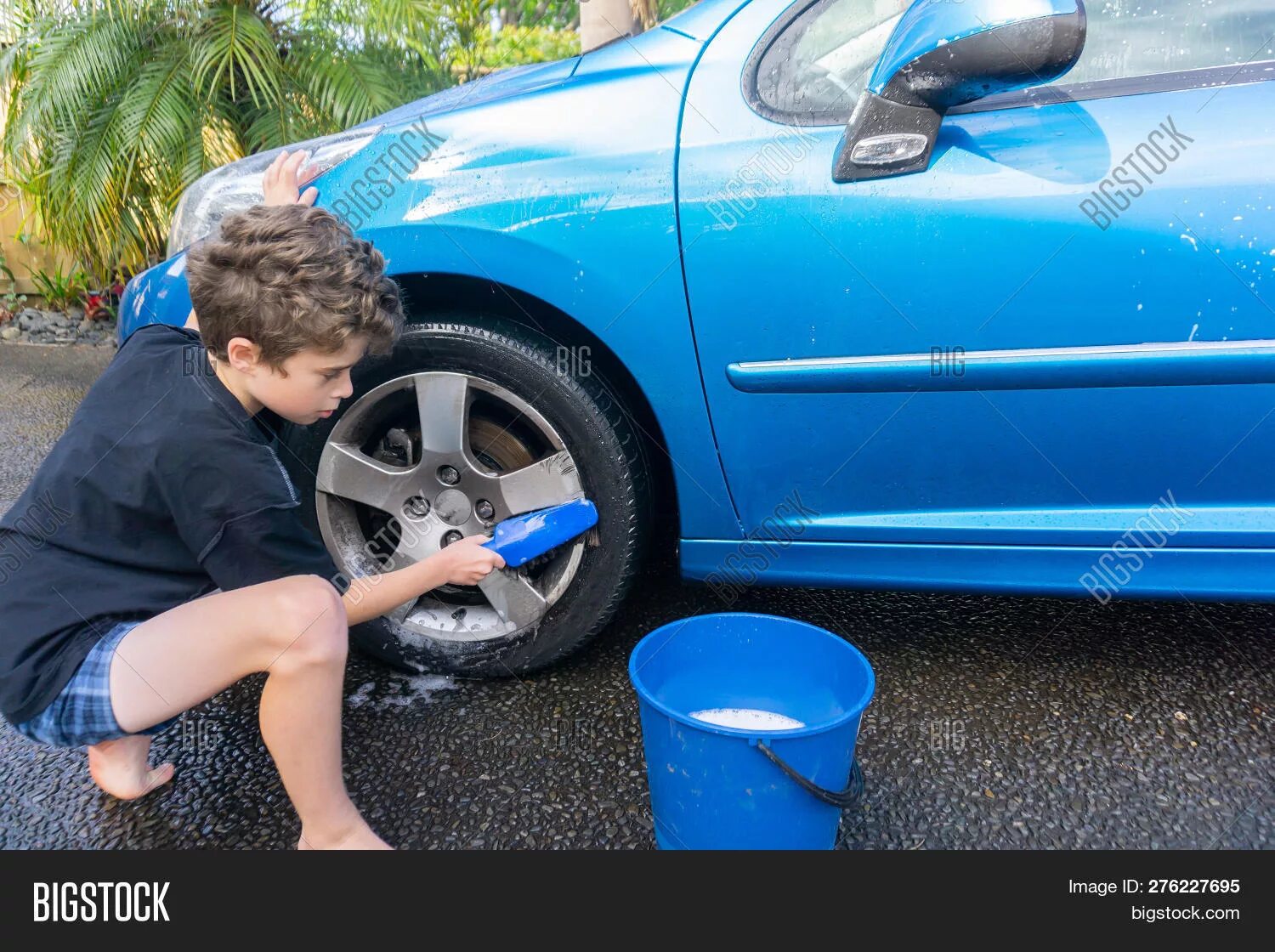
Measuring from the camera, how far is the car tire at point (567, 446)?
1738 mm

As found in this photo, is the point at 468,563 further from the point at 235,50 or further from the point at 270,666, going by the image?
the point at 235,50

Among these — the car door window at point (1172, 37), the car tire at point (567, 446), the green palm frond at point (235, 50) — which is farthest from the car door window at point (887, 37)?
the green palm frond at point (235, 50)

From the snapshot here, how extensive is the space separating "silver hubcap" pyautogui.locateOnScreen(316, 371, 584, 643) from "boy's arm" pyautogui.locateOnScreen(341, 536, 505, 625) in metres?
0.27

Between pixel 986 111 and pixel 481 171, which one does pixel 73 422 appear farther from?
pixel 986 111

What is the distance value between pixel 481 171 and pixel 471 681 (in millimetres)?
1027

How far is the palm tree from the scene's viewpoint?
4.76 metres

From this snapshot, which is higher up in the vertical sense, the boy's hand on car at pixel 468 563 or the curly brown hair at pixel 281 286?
the curly brown hair at pixel 281 286

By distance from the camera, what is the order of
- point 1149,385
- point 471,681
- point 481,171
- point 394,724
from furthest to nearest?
point 471,681
point 394,724
point 481,171
point 1149,385

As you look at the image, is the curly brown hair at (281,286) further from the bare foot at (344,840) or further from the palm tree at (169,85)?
the palm tree at (169,85)

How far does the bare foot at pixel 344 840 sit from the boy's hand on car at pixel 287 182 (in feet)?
3.56

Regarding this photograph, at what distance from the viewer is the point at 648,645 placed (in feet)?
4.77

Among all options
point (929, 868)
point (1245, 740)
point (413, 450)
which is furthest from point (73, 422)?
point (1245, 740)

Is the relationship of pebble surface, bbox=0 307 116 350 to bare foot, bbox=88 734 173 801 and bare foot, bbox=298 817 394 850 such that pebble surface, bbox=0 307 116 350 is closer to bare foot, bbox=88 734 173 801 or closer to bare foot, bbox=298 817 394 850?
bare foot, bbox=88 734 173 801

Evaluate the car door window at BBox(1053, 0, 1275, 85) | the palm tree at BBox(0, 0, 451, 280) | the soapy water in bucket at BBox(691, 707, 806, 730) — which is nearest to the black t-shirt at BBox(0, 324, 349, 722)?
the soapy water in bucket at BBox(691, 707, 806, 730)
